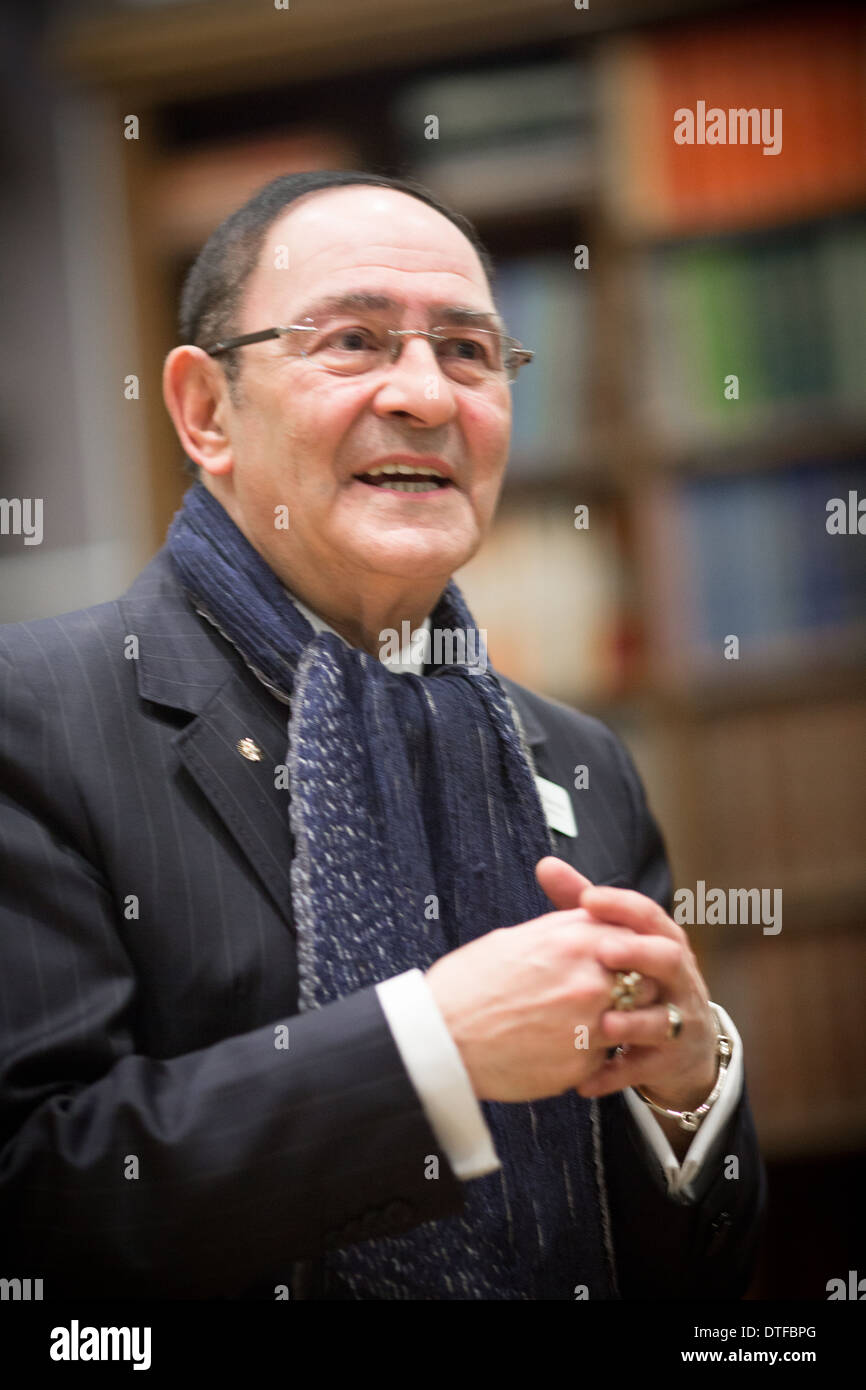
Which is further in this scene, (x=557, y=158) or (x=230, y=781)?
(x=557, y=158)

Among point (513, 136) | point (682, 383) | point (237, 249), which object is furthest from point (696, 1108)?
point (513, 136)

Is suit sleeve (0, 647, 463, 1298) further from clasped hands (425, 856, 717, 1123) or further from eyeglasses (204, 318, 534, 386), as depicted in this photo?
eyeglasses (204, 318, 534, 386)

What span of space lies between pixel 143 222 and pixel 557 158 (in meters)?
0.92

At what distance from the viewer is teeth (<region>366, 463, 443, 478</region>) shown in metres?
1.41

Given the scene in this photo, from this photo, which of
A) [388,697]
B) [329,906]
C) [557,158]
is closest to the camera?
[329,906]

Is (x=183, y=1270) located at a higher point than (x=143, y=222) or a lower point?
lower

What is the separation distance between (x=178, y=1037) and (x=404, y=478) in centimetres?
63

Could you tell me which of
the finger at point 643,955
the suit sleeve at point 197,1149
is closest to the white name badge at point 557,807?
the finger at point 643,955

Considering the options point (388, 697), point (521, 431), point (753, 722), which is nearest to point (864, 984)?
point (753, 722)

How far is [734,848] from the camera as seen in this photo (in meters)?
2.92

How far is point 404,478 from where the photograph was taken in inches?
56.9

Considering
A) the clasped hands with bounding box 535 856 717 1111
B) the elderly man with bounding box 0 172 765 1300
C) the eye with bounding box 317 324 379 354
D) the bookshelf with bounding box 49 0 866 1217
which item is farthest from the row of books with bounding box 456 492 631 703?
the clasped hands with bounding box 535 856 717 1111
